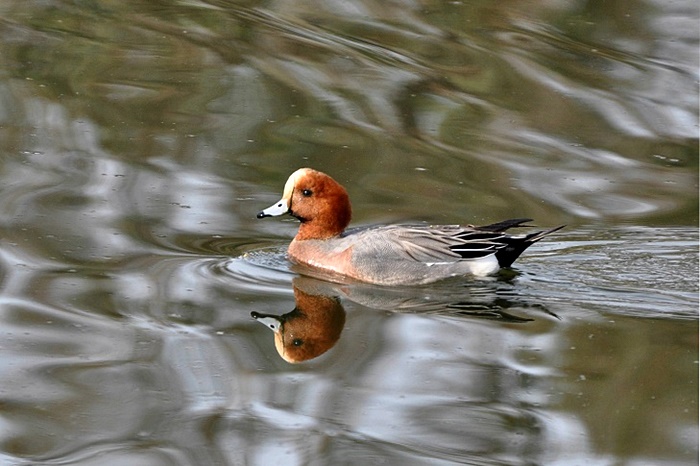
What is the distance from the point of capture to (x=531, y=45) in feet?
40.4

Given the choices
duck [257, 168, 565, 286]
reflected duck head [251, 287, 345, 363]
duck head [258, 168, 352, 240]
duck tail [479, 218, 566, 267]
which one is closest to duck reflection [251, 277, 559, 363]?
reflected duck head [251, 287, 345, 363]

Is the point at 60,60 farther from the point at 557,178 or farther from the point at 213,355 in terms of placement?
the point at 213,355

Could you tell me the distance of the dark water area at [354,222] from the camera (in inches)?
225

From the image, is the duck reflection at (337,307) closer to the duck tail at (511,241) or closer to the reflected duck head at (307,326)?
the reflected duck head at (307,326)

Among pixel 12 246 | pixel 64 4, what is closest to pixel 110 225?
pixel 12 246

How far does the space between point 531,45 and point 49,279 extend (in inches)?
251

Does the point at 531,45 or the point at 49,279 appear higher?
the point at 531,45

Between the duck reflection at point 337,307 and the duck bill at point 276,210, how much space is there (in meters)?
0.53

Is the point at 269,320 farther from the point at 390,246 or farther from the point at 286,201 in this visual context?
the point at 286,201

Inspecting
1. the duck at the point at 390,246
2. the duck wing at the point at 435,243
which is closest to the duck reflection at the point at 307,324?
the duck at the point at 390,246

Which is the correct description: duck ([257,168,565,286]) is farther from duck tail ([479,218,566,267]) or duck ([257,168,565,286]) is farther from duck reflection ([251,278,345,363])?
duck reflection ([251,278,345,363])

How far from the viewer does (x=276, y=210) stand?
821 centimetres

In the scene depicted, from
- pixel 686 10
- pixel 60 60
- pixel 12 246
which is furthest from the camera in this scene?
pixel 686 10

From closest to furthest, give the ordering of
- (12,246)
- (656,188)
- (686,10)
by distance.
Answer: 1. (12,246)
2. (656,188)
3. (686,10)
